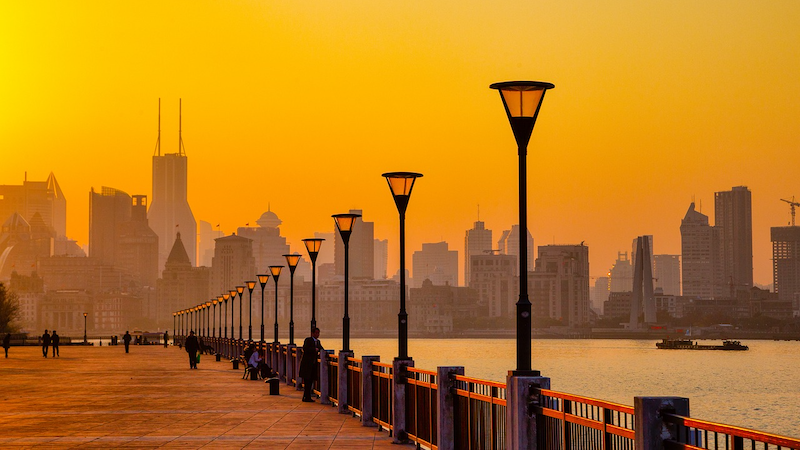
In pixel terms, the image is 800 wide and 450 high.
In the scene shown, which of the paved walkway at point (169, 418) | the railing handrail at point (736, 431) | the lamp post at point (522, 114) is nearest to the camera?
the railing handrail at point (736, 431)

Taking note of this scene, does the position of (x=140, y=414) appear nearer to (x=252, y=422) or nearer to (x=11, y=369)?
(x=252, y=422)

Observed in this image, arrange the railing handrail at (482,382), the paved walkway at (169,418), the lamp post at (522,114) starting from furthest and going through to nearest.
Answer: the paved walkway at (169,418)
the railing handrail at (482,382)
the lamp post at (522,114)

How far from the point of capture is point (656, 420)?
8.33 meters

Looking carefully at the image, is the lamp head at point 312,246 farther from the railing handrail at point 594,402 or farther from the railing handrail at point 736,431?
the railing handrail at point 736,431

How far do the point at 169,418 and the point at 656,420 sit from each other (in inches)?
636

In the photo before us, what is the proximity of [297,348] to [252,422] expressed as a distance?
494 inches

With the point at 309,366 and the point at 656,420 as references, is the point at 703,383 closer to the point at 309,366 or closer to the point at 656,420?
the point at 309,366

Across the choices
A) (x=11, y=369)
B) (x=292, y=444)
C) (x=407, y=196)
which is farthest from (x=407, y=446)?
(x=11, y=369)

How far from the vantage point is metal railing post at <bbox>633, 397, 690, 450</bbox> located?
829 cm

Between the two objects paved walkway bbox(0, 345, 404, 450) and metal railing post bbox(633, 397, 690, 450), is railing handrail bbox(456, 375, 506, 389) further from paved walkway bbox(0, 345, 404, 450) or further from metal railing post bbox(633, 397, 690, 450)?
metal railing post bbox(633, 397, 690, 450)

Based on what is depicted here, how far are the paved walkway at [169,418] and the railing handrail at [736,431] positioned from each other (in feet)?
32.2

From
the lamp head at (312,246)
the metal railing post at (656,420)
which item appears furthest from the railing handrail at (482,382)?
the lamp head at (312,246)

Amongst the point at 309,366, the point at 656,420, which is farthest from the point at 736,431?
the point at 309,366

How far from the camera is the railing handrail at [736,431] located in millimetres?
6641
